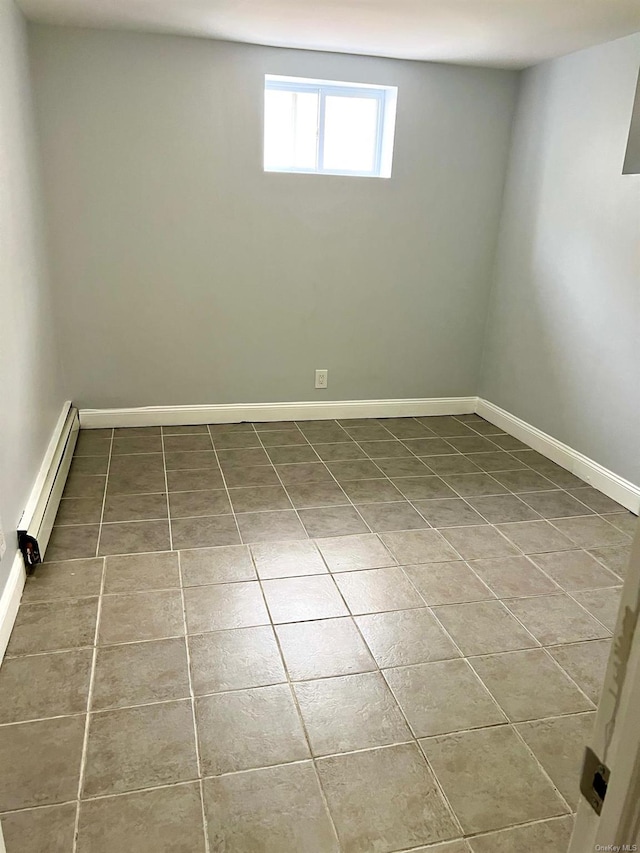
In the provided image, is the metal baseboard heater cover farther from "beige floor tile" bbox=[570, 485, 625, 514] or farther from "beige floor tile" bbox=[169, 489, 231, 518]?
"beige floor tile" bbox=[570, 485, 625, 514]

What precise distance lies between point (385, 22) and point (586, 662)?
9.28 feet

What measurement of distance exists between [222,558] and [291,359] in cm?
188

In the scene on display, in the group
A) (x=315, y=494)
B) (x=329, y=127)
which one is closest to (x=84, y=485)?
(x=315, y=494)

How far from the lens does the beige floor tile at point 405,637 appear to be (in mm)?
1977

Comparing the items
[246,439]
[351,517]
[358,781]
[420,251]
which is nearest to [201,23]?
[420,251]

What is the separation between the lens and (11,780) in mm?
1495

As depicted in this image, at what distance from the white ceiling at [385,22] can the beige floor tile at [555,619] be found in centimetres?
236

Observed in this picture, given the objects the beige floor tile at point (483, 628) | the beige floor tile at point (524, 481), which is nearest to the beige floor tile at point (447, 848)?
the beige floor tile at point (483, 628)

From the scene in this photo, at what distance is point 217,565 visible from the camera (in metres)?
2.44

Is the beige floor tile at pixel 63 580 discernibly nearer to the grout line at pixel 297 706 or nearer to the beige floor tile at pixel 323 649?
the grout line at pixel 297 706

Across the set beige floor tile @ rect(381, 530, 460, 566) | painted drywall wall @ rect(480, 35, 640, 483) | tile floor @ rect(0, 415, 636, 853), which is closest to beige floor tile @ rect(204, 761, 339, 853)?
tile floor @ rect(0, 415, 636, 853)

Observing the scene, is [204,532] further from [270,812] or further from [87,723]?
[270,812]

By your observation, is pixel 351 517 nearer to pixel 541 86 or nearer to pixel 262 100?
pixel 262 100

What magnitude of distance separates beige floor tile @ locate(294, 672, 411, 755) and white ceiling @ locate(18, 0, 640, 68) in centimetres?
264
